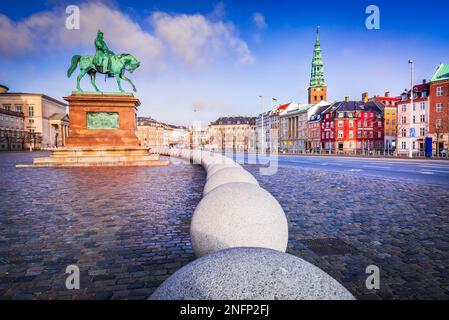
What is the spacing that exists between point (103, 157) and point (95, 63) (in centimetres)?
829

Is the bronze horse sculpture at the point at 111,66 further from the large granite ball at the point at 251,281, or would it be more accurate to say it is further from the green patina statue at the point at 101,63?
the large granite ball at the point at 251,281

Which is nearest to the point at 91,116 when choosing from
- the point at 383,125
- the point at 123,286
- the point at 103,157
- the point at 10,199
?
the point at 103,157

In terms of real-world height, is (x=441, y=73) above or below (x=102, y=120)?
above

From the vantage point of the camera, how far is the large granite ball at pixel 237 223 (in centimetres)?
434

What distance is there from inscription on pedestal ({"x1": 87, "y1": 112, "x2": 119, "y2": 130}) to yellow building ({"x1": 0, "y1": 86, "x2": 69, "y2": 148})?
304 feet

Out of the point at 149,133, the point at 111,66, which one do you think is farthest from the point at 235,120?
the point at 111,66

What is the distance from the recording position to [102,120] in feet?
84.7

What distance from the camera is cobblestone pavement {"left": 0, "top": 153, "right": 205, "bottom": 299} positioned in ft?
14.0

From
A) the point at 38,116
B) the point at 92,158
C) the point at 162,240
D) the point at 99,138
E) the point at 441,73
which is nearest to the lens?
the point at 162,240

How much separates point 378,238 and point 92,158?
23.1 m
